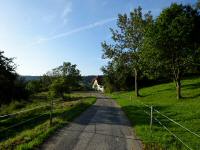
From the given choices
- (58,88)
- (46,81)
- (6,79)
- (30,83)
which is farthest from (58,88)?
(30,83)

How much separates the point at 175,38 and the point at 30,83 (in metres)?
75.7

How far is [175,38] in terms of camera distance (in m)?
37.7

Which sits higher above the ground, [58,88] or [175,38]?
[175,38]

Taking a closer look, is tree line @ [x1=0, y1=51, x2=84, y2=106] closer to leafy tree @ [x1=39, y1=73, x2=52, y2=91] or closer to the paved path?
leafy tree @ [x1=39, y1=73, x2=52, y2=91]

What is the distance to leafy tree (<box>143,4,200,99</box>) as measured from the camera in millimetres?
→ 37844

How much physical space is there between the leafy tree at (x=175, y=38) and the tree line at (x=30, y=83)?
17.8 meters

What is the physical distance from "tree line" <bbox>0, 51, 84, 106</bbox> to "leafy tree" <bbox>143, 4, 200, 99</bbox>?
58.5 feet

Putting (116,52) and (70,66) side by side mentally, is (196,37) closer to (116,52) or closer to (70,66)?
(116,52)

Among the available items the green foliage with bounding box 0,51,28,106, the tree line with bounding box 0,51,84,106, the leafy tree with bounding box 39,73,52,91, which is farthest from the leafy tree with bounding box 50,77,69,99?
the green foliage with bounding box 0,51,28,106

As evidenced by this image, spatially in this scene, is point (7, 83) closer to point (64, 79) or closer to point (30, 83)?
point (64, 79)

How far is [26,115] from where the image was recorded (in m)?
33.6

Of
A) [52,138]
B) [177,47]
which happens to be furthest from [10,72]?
[52,138]

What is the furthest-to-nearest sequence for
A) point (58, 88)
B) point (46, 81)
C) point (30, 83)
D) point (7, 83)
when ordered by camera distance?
point (30, 83), point (46, 81), point (58, 88), point (7, 83)

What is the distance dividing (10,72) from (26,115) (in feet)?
27.8
